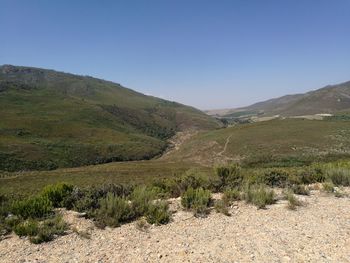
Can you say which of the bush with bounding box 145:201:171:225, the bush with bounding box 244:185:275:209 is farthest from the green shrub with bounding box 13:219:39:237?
the bush with bounding box 244:185:275:209

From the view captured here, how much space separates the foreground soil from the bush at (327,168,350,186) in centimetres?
424

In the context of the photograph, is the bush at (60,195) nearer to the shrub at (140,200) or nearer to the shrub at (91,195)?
the shrub at (91,195)

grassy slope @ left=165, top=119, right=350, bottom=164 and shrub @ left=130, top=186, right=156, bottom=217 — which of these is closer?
shrub @ left=130, top=186, right=156, bottom=217

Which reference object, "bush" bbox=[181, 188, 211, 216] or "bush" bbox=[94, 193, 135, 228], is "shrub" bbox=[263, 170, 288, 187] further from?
"bush" bbox=[94, 193, 135, 228]

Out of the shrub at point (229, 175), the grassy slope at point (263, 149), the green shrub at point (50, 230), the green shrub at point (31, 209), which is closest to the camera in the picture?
the green shrub at point (50, 230)

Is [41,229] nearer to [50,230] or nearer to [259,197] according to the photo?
[50,230]

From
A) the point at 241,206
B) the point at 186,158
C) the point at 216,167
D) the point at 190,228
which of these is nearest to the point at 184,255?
the point at 190,228

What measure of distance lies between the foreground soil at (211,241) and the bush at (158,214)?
25cm

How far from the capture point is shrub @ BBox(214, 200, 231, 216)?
10.2m

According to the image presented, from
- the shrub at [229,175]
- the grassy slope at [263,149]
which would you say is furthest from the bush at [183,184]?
the grassy slope at [263,149]

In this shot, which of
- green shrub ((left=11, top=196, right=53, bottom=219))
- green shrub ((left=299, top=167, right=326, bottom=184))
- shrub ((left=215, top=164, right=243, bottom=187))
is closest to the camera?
green shrub ((left=11, top=196, right=53, bottom=219))

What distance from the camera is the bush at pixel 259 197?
10.9 m

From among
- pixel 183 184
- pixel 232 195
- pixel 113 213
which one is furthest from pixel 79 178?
pixel 113 213

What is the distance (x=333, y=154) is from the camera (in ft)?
198
